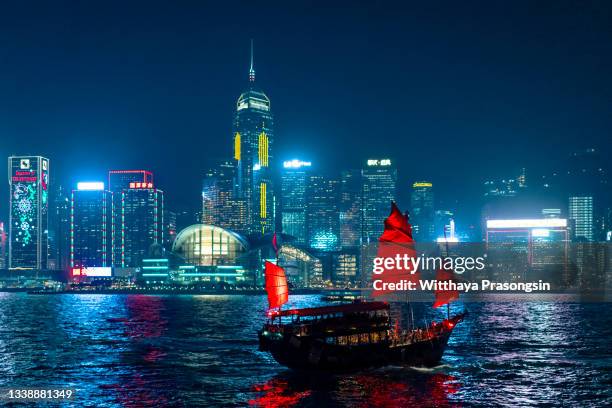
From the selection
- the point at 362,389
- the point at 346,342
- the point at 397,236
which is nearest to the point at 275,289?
the point at 346,342

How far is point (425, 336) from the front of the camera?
7162 cm

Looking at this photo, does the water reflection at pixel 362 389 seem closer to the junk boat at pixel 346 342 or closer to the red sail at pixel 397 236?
the junk boat at pixel 346 342

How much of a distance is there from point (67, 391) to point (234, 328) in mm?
54041

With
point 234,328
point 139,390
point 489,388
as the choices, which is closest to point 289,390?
point 139,390

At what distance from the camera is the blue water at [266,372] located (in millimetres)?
57312

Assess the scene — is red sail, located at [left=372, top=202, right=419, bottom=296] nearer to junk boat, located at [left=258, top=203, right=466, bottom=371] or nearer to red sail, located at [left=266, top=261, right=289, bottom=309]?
junk boat, located at [left=258, top=203, right=466, bottom=371]

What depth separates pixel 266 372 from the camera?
6738cm

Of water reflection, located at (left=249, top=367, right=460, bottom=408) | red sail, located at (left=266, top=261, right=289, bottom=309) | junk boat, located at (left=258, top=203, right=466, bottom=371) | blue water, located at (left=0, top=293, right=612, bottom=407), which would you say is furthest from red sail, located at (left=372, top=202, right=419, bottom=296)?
water reflection, located at (left=249, top=367, right=460, bottom=408)

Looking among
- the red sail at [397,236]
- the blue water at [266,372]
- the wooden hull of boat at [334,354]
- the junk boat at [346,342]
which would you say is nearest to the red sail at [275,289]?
the blue water at [266,372]

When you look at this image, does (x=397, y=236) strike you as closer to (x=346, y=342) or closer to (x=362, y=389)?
(x=346, y=342)

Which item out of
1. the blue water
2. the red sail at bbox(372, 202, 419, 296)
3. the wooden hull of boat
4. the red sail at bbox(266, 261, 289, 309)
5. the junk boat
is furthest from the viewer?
the red sail at bbox(372, 202, 419, 296)

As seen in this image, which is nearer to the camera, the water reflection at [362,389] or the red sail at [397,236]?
the water reflection at [362,389]

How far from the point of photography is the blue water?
188 feet

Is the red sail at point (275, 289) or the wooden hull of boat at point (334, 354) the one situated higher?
the red sail at point (275, 289)
